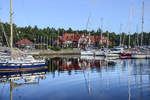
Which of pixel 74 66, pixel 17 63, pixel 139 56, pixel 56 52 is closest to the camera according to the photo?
pixel 17 63

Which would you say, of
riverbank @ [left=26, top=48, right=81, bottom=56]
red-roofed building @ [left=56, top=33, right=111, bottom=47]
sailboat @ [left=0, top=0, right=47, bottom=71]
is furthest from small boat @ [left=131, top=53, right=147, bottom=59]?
red-roofed building @ [left=56, top=33, right=111, bottom=47]

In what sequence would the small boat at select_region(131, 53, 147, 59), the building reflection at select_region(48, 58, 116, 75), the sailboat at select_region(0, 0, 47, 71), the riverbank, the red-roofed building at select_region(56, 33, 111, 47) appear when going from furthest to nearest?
1. the red-roofed building at select_region(56, 33, 111, 47)
2. the riverbank
3. the small boat at select_region(131, 53, 147, 59)
4. the building reflection at select_region(48, 58, 116, 75)
5. the sailboat at select_region(0, 0, 47, 71)

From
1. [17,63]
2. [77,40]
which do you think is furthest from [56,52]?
[17,63]

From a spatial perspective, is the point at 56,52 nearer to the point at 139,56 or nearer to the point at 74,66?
the point at 139,56

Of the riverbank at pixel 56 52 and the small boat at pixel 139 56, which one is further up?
the riverbank at pixel 56 52

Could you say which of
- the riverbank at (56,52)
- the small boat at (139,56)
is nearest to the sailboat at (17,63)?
the small boat at (139,56)

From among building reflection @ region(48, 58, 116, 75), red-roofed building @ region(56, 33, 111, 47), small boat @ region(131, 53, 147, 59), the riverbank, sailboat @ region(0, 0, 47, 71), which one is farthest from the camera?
red-roofed building @ region(56, 33, 111, 47)

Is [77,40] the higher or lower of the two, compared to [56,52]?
higher

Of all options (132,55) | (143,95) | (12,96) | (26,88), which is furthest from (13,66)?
(132,55)

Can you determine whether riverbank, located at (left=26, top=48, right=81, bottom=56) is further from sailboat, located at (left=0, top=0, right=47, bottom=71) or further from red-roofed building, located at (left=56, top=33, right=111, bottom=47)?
sailboat, located at (left=0, top=0, right=47, bottom=71)

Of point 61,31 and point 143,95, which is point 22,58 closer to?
point 143,95

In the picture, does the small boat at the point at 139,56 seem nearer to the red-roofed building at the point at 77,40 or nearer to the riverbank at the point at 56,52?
the riverbank at the point at 56,52

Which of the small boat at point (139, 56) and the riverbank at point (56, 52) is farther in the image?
the riverbank at point (56, 52)

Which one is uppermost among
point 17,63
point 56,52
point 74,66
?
point 56,52
